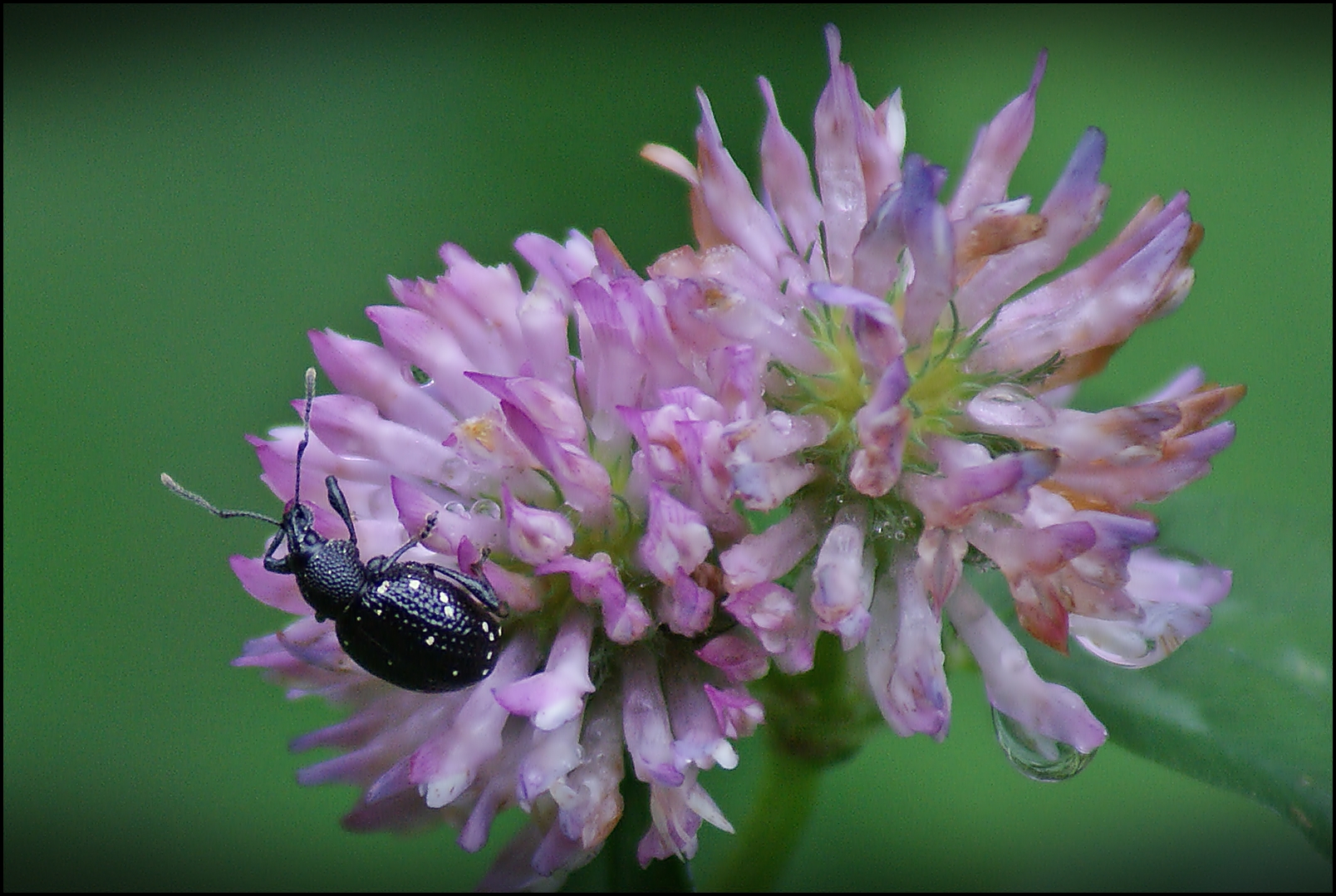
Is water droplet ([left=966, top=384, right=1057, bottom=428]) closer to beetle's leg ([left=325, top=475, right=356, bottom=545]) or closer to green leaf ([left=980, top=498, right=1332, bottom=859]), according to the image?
green leaf ([left=980, top=498, right=1332, bottom=859])

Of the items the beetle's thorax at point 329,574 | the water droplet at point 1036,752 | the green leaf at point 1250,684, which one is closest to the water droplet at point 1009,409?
the water droplet at point 1036,752

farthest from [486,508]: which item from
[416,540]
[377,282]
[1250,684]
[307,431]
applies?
[377,282]

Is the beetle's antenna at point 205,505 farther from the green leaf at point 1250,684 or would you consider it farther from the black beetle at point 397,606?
the green leaf at point 1250,684

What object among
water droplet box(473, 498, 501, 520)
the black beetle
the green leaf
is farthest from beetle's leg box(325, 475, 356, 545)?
the green leaf

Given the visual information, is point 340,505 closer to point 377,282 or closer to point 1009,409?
point 1009,409

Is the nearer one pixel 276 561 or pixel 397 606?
pixel 397 606
